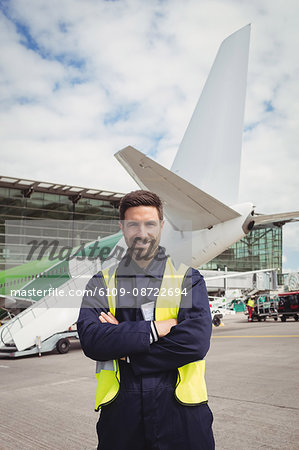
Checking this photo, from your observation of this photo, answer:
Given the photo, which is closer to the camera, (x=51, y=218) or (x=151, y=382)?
(x=151, y=382)

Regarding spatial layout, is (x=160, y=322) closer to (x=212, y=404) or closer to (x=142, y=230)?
(x=142, y=230)

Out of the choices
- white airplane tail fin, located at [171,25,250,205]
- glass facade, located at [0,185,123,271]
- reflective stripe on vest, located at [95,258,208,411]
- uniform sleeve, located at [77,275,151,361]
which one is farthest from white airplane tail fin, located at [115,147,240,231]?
glass facade, located at [0,185,123,271]

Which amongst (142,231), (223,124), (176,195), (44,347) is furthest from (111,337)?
(44,347)

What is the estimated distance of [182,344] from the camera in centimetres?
184

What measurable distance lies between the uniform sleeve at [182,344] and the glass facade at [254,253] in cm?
5434

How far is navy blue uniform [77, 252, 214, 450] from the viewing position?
1.76 m

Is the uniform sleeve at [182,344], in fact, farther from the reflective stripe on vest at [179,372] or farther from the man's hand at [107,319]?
the man's hand at [107,319]

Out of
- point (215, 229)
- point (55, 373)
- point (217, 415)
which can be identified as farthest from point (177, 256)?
point (217, 415)

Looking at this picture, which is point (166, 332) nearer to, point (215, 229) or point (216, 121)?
point (215, 229)

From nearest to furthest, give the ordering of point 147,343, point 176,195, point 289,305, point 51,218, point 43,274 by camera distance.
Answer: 1. point 147,343
2. point 176,195
3. point 43,274
4. point 289,305
5. point 51,218

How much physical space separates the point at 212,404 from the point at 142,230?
156 inches

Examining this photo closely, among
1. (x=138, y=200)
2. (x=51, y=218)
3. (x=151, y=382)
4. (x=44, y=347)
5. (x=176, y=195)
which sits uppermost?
(x=51, y=218)

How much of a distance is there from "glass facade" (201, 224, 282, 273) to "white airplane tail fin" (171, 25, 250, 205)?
148 feet

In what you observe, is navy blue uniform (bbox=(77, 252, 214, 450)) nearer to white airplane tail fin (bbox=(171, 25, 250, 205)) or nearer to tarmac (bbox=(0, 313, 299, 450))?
tarmac (bbox=(0, 313, 299, 450))
